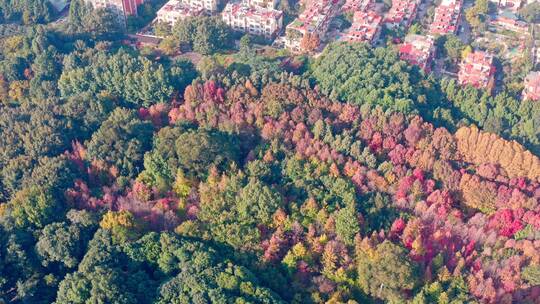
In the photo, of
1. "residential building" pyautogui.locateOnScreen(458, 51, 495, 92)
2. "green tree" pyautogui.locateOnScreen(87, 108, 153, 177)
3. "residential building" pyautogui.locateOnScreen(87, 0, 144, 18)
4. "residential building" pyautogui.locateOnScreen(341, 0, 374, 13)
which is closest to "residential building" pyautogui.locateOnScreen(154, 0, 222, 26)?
"residential building" pyautogui.locateOnScreen(87, 0, 144, 18)

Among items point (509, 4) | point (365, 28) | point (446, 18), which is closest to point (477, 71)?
point (446, 18)

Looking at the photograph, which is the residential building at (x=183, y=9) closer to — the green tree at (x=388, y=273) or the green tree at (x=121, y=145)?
the green tree at (x=121, y=145)

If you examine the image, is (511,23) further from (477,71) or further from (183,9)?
(183,9)

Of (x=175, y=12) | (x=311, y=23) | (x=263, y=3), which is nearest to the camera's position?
(x=311, y=23)

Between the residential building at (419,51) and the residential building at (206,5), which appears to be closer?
the residential building at (419,51)

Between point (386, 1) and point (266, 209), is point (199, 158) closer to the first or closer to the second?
point (266, 209)

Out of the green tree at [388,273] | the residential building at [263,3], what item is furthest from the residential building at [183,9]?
the green tree at [388,273]
